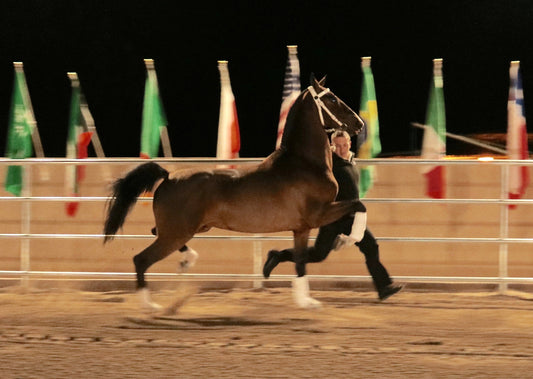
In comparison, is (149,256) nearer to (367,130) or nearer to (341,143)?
(341,143)

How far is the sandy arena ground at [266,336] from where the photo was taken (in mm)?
5113

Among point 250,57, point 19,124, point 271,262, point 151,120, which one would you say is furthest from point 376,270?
point 250,57

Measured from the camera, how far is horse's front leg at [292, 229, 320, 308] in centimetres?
739

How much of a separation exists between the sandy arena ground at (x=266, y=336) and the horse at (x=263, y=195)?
0.57m

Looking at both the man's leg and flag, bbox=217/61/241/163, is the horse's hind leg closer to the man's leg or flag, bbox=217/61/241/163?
the man's leg

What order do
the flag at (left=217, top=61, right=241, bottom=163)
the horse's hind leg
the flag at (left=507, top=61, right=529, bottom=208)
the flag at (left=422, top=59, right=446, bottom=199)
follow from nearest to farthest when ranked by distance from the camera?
1. the horse's hind leg
2. the flag at (left=507, top=61, right=529, bottom=208)
3. the flag at (left=217, top=61, right=241, bottom=163)
4. the flag at (left=422, top=59, right=446, bottom=199)

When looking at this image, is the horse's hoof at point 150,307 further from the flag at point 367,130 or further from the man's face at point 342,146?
the flag at point 367,130

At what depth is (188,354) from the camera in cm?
555

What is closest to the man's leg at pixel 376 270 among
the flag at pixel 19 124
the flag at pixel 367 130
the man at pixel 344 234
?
the man at pixel 344 234

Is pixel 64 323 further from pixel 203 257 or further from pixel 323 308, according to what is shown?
pixel 203 257

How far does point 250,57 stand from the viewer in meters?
36.5

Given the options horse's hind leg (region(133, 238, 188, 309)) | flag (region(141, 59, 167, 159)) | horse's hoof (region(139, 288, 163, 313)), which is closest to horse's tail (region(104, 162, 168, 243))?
horse's hind leg (region(133, 238, 188, 309))

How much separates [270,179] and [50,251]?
6053 millimetres

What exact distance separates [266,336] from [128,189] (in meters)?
2.03
